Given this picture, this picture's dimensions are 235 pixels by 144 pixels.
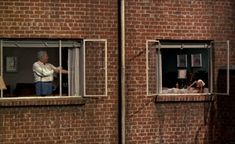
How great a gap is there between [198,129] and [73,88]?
124 inches

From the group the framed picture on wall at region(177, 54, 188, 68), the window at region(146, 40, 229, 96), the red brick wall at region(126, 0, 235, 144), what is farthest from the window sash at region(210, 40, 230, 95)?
the framed picture on wall at region(177, 54, 188, 68)

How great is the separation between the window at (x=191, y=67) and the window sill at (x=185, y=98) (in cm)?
16

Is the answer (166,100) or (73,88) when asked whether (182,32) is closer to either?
(166,100)

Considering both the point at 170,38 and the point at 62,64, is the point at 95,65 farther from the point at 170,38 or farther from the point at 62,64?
the point at 170,38

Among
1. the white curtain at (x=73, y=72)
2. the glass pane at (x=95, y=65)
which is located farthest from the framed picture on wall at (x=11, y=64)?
the glass pane at (x=95, y=65)

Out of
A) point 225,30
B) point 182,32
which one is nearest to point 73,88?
point 182,32

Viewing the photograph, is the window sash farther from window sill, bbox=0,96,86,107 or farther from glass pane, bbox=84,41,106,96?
window sill, bbox=0,96,86,107

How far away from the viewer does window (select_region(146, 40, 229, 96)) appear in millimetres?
13820

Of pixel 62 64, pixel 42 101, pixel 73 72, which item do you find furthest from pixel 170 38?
pixel 42 101

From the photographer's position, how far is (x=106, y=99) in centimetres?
1322

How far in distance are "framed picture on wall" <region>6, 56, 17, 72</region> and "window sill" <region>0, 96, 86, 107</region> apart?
2.18ft

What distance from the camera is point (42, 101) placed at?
42.1ft

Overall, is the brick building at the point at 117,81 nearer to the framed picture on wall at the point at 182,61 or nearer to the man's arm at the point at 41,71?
the man's arm at the point at 41,71

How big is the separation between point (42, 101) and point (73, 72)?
100cm
